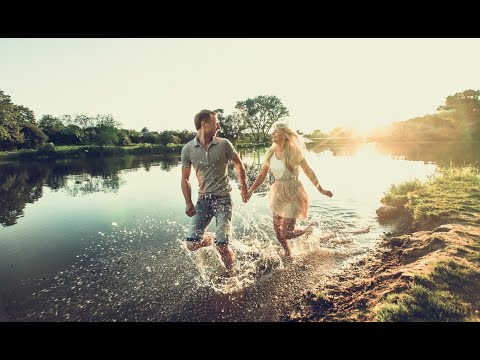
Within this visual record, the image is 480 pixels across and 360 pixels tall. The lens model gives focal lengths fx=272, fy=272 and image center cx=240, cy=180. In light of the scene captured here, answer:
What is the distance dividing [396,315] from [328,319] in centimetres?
84

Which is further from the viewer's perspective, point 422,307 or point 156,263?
point 156,263

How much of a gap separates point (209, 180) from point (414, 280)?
11.4ft

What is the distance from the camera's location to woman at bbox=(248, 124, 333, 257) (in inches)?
209

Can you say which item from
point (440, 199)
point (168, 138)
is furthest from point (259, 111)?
point (440, 199)

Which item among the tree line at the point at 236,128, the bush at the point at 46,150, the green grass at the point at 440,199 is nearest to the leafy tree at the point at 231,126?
the tree line at the point at 236,128

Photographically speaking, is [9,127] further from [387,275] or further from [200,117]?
[387,275]

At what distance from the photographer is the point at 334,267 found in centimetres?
532

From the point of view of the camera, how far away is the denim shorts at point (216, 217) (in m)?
4.57

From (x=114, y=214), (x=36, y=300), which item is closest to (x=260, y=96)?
(x=114, y=214)

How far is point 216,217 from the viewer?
4711 millimetres

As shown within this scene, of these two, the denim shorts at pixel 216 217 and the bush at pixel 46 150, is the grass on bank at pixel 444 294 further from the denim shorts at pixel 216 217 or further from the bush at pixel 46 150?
the bush at pixel 46 150

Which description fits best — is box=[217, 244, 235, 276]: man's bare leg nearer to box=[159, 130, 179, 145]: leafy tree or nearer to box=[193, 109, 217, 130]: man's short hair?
box=[193, 109, 217, 130]: man's short hair

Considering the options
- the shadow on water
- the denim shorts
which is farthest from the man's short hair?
the shadow on water
